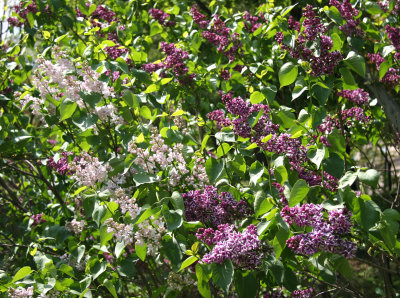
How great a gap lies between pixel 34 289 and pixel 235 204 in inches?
44.7

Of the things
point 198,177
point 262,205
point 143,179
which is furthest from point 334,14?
point 143,179

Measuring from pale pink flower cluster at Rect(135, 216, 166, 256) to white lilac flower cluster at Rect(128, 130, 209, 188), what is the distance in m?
0.34

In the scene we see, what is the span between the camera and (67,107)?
2645 mm

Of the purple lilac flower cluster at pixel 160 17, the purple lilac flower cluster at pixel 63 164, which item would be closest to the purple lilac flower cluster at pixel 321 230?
the purple lilac flower cluster at pixel 63 164

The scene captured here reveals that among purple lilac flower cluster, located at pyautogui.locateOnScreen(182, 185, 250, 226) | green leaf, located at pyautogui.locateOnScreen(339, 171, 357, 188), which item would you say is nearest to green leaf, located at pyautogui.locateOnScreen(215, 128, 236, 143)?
purple lilac flower cluster, located at pyautogui.locateOnScreen(182, 185, 250, 226)

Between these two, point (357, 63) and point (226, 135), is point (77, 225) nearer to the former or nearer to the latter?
point (226, 135)

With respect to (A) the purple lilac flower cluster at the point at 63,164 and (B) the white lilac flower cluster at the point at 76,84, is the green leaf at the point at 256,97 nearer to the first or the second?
(B) the white lilac flower cluster at the point at 76,84

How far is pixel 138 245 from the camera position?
2219mm

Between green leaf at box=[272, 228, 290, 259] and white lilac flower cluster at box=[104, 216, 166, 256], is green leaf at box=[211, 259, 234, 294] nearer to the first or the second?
green leaf at box=[272, 228, 290, 259]

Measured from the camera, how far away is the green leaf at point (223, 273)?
1831mm

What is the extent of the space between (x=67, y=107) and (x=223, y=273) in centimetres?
137

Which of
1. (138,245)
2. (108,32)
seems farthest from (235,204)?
(108,32)

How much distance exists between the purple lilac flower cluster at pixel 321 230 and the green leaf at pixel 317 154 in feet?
0.63

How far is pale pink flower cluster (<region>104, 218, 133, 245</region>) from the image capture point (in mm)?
2258
